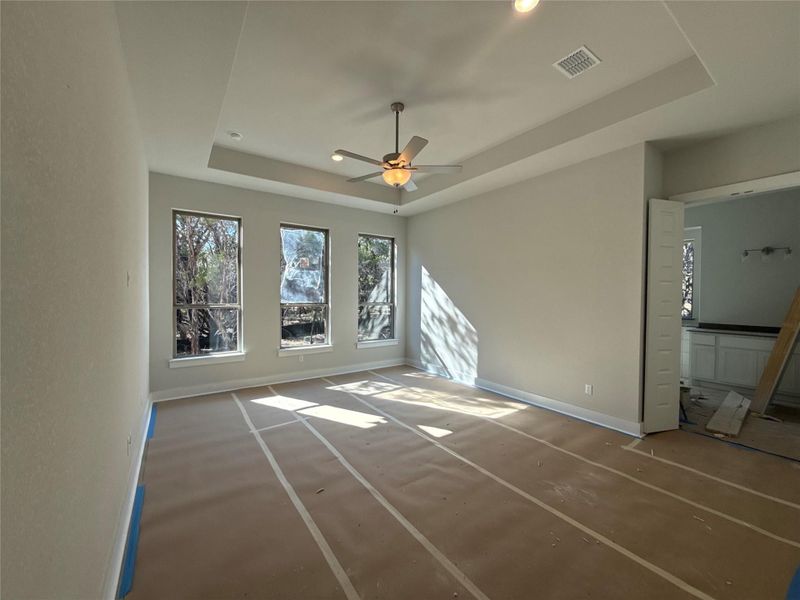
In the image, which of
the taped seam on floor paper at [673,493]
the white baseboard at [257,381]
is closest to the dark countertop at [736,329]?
the taped seam on floor paper at [673,493]

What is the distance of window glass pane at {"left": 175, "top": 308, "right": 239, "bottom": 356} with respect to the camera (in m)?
4.73

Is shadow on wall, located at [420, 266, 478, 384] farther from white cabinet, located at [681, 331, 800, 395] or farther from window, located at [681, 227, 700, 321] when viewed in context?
window, located at [681, 227, 700, 321]

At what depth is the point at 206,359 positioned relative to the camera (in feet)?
15.7

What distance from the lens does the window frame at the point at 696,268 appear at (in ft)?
18.3

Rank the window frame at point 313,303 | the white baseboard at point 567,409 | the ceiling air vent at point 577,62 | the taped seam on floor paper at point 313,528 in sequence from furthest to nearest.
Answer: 1. the window frame at point 313,303
2. the white baseboard at point 567,409
3. the ceiling air vent at point 577,62
4. the taped seam on floor paper at point 313,528

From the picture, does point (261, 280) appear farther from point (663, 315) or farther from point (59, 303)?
point (663, 315)

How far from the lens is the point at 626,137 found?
3.38m

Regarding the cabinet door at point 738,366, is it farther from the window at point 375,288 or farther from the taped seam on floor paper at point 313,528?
the taped seam on floor paper at point 313,528

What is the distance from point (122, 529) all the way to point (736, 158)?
18.9ft

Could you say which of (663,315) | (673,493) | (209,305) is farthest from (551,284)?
(209,305)

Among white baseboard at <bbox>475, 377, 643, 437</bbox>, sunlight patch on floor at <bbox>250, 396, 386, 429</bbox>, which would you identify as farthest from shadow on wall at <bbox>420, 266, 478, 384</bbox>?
sunlight patch on floor at <bbox>250, 396, 386, 429</bbox>

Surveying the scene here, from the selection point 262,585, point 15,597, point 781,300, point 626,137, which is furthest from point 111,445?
point 781,300

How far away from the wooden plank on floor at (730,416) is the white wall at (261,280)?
469 cm

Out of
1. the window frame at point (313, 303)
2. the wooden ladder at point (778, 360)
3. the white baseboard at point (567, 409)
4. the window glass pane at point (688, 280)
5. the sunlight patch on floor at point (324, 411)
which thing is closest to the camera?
the white baseboard at point (567, 409)
